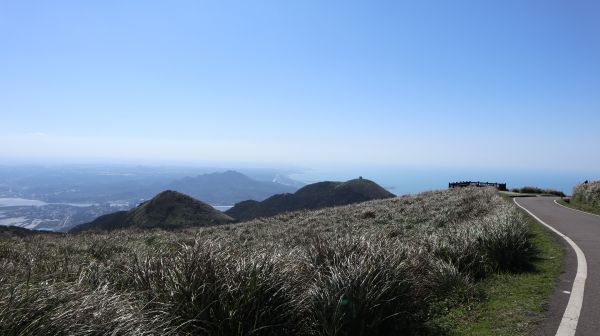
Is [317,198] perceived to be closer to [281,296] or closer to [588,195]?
[588,195]

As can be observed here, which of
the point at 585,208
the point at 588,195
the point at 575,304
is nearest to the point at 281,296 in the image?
the point at 575,304

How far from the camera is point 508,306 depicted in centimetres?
664

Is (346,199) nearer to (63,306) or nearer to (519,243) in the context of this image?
(519,243)

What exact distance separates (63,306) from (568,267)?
31.0 ft

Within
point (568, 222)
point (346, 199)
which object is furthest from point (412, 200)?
point (346, 199)

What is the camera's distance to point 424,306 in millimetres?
6875

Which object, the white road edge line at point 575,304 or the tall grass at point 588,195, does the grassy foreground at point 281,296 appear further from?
the tall grass at point 588,195

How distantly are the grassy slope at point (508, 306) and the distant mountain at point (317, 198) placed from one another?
A: 7035 cm

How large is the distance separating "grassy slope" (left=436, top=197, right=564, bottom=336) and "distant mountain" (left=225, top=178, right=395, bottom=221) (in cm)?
7035

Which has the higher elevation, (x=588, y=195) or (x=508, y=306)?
(x=588, y=195)

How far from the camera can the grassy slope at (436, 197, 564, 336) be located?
5805 mm

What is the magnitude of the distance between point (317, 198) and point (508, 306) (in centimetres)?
8316

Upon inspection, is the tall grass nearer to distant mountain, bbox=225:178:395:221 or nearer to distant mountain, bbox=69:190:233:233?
distant mountain, bbox=69:190:233:233

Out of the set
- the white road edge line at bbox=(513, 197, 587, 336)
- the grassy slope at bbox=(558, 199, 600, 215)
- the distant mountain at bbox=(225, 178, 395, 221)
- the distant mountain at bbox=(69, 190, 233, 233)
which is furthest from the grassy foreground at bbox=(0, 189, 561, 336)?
the distant mountain at bbox=(225, 178, 395, 221)
